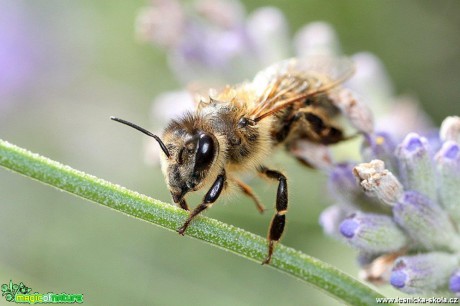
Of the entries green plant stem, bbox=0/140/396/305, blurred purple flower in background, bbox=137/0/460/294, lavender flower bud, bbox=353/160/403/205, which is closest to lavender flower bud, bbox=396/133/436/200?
blurred purple flower in background, bbox=137/0/460/294

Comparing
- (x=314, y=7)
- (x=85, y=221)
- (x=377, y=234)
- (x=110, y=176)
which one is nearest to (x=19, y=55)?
(x=110, y=176)

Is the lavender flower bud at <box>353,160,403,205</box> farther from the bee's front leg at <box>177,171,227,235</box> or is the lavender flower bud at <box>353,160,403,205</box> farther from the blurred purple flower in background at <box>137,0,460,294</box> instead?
the bee's front leg at <box>177,171,227,235</box>

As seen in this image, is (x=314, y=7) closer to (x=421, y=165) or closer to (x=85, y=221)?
(x=85, y=221)

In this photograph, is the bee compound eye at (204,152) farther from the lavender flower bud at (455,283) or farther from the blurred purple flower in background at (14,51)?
the blurred purple flower in background at (14,51)

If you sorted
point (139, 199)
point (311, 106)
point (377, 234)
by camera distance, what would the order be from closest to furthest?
A: point (139, 199) → point (377, 234) → point (311, 106)

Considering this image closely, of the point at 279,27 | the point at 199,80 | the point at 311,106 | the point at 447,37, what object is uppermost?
the point at 447,37

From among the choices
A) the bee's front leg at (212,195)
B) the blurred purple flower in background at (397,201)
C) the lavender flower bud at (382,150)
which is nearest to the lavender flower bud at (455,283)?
the blurred purple flower in background at (397,201)

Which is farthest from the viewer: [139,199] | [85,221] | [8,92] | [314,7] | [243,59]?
[8,92]
